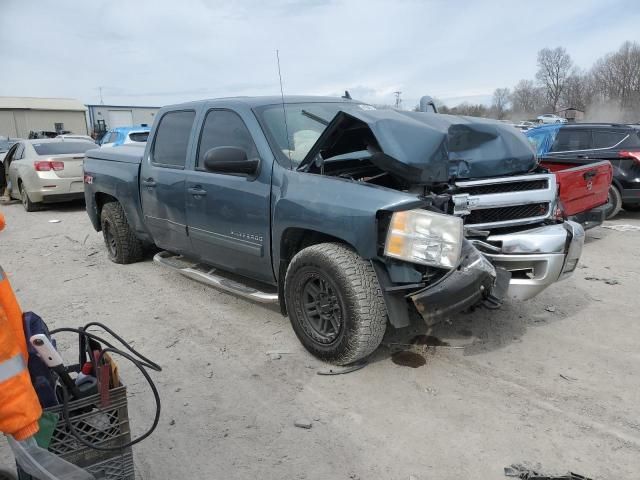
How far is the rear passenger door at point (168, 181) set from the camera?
4691mm

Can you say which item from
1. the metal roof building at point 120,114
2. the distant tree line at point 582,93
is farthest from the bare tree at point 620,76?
the metal roof building at point 120,114

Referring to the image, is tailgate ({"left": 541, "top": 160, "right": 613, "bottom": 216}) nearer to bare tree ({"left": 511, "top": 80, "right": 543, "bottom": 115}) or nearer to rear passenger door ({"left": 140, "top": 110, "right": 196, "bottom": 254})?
rear passenger door ({"left": 140, "top": 110, "right": 196, "bottom": 254})

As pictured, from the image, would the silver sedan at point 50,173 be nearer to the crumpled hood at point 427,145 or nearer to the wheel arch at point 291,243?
the wheel arch at point 291,243

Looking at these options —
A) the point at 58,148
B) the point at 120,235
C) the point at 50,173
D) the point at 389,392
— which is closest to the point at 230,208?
the point at 389,392

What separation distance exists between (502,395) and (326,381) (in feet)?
3.65

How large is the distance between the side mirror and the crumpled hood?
0.43 meters

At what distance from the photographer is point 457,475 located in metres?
2.46

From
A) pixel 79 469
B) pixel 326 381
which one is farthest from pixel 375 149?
pixel 79 469

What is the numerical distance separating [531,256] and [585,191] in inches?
127

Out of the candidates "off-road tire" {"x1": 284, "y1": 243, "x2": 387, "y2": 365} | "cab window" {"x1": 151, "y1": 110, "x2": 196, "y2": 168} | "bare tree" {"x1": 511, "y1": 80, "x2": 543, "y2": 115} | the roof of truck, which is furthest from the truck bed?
"bare tree" {"x1": 511, "y1": 80, "x2": 543, "y2": 115}

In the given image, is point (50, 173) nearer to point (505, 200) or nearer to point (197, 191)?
point (197, 191)

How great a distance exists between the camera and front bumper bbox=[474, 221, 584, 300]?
342cm

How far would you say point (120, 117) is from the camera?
4772cm

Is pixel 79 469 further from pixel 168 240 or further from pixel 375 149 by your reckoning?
pixel 168 240
